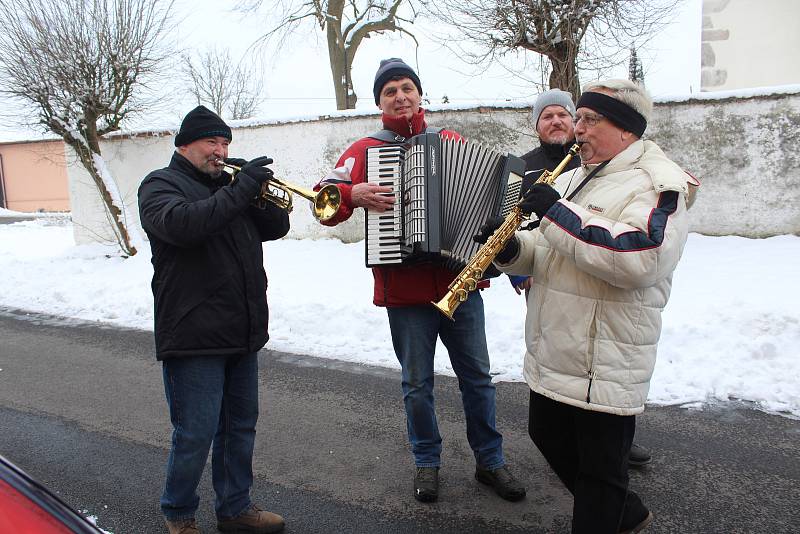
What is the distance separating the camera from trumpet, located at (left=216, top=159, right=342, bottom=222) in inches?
108

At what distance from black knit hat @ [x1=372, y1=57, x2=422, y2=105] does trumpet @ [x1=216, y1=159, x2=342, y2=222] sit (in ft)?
2.19

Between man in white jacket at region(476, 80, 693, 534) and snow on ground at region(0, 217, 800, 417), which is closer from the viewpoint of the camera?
man in white jacket at region(476, 80, 693, 534)

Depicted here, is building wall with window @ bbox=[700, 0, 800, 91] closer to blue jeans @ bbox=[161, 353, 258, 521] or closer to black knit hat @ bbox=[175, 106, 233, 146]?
black knit hat @ bbox=[175, 106, 233, 146]

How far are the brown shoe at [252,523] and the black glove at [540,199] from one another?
1.93 metres

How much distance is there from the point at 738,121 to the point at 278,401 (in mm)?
7161

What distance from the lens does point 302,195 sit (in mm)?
2840

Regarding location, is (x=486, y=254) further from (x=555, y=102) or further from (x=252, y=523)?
(x=252, y=523)

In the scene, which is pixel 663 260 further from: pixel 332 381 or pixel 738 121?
pixel 738 121

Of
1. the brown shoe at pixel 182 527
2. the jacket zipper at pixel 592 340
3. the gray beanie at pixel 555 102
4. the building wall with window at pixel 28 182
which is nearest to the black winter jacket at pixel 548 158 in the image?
the gray beanie at pixel 555 102

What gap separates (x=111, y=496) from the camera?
3271mm

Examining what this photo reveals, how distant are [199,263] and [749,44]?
40.0 feet

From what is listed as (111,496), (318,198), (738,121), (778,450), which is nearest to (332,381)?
(111,496)

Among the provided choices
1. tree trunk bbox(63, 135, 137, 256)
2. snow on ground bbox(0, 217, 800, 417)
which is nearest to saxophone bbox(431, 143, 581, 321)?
snow on ground bbox(0, 217, 800, 417)

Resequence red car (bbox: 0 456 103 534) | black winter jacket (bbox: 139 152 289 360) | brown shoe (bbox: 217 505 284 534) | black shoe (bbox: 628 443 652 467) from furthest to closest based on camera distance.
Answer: black shoe (bbox: 628 443 652 467) < brown shoe (bbox: 217 505 284 534) < black winter jacket (bbox: 139 152 289 360) < red car (bbox: 0 456 103 534)
